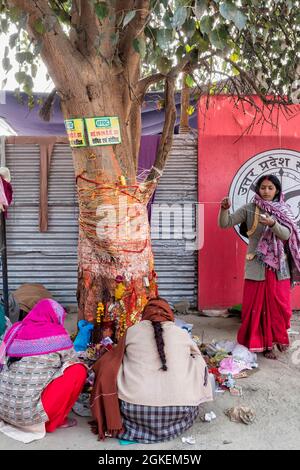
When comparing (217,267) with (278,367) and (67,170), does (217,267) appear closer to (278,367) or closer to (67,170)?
(278,367)

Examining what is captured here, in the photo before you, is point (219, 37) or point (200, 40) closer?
point (219, 37)

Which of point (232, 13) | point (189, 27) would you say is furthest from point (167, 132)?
point (232, 13)

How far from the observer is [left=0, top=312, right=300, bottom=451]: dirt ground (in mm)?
2646

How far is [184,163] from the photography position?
539 centimetres

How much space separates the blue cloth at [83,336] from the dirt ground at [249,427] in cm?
A: 94

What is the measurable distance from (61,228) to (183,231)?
1.49 meters

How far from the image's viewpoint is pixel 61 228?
17.9 feet

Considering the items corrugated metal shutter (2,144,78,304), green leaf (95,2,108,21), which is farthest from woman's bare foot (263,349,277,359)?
green leaf (95,2,108,21)

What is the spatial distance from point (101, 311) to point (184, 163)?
2.38m

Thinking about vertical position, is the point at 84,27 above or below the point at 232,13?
above

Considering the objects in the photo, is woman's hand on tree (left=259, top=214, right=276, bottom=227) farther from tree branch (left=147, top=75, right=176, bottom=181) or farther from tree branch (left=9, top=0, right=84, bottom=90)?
tree branch (left=9, top=0, right=84, bottom=90)

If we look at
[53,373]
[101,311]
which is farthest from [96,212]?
[53,373]

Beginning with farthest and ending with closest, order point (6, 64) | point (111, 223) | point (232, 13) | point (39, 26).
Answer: point (111, 223)
point (6, 64)
point (39, 26)
point (232, 13)

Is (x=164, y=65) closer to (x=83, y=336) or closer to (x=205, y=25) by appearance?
(x=205, y=25)
